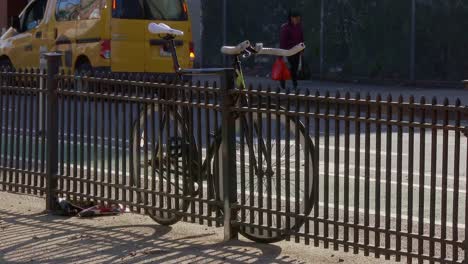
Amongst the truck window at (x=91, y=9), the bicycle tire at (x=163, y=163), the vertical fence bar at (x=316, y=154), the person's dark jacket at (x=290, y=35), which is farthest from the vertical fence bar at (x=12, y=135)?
the person's dark jacket at (x=290, y=35)

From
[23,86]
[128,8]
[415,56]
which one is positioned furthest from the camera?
[415,56]

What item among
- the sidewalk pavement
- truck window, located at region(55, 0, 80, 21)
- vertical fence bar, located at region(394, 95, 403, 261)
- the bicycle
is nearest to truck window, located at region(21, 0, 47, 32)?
truck window, located at region(55, 0, 80, 21)

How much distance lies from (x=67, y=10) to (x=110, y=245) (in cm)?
1480

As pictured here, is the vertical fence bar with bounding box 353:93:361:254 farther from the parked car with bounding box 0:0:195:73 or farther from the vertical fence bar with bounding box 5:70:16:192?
the parked car with bounding box 0:0:195:73

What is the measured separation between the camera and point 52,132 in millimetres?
9344

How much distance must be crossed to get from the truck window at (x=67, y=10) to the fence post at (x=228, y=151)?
1453 centimetres

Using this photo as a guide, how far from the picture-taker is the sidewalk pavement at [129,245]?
25.0 feet

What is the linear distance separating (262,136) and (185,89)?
0.78m

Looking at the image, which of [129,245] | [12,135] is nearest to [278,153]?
[129,245]

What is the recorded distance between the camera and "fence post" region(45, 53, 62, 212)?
934cm

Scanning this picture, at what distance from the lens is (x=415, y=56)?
2486cm

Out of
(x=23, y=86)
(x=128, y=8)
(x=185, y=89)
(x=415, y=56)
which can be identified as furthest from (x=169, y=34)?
(x=415, y=56)

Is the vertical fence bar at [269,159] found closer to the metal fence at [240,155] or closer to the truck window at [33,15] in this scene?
the metal fence at [240,155]

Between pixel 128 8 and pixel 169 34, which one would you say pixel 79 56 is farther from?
pixel 169 34
